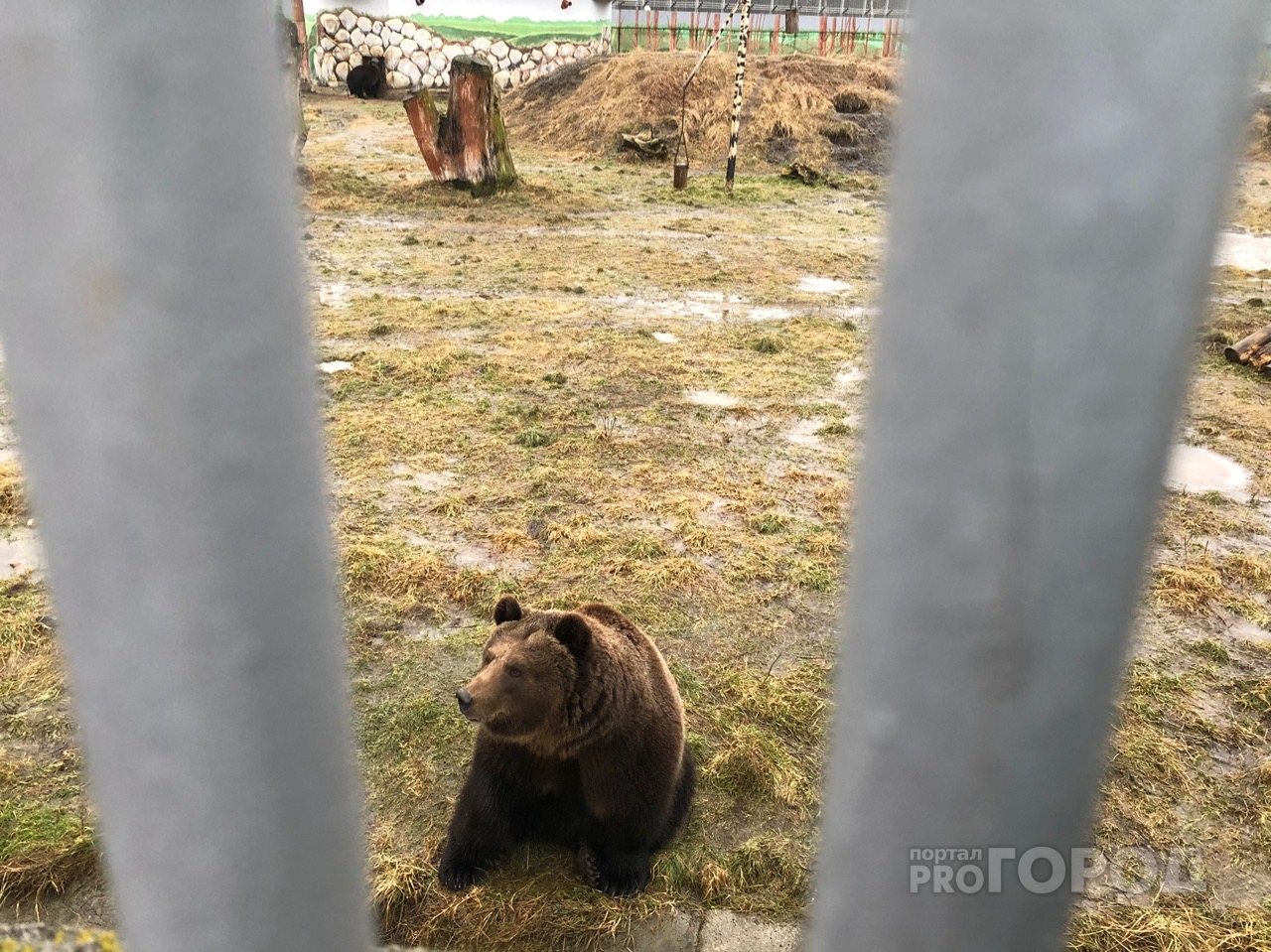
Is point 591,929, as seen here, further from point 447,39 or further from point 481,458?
point 447,39

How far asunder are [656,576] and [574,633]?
1792 millimetres

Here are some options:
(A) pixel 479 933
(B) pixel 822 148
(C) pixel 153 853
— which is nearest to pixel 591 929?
(A) pixel 479 933

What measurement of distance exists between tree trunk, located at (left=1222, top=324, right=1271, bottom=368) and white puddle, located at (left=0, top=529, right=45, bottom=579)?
323 inches

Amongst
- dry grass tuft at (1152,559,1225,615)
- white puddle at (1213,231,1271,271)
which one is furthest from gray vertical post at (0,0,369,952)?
white puddle at (1213,231,1271,271)

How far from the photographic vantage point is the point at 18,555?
4.37m

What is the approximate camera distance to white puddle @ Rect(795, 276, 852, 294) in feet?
32.0

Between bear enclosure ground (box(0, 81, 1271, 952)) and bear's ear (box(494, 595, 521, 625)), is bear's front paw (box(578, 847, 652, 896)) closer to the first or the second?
bear enclosure ground (box(0, 81, 1271, 952))

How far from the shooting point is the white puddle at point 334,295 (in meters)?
8.51

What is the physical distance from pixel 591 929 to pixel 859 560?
7.96 ft

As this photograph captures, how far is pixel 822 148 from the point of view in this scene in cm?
1856

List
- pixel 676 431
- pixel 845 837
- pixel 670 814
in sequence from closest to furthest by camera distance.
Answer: pixel 845 837, pixel 670 814, pixel 676 431

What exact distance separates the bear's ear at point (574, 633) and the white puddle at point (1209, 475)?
13.4 ft

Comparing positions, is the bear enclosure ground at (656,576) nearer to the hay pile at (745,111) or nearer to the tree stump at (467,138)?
the tree stump at (467,138)

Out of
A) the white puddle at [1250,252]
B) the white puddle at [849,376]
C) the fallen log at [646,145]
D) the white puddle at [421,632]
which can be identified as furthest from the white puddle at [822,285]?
the fallen log at [646,145]
